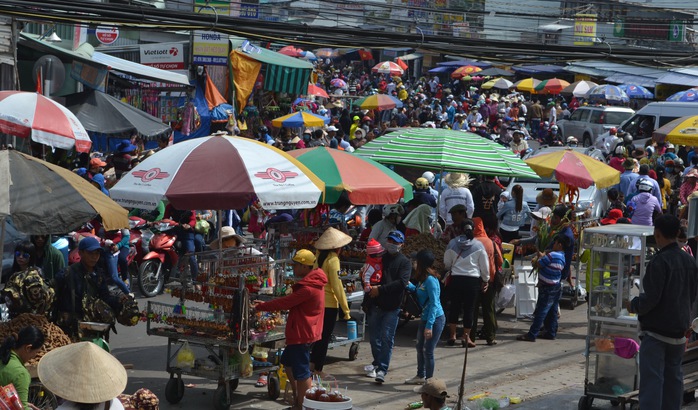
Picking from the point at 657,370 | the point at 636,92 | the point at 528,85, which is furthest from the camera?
the point at 528,85

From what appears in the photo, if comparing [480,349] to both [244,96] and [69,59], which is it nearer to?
[69,59]

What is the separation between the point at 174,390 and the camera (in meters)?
9.91

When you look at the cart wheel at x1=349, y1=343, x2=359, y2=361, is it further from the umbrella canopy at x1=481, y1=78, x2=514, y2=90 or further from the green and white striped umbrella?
the umbrella canopy at x1=481, y1=78, x2=514, y2=90

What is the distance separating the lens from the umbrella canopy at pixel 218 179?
380 inches

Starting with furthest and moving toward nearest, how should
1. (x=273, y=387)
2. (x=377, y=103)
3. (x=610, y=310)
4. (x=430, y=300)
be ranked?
(x=377, y=103)
(x=430, y=300)
(x=273, y=387)
(x=610, y=310)

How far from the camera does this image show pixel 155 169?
33.1 feet

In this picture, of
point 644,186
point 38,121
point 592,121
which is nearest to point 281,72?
point 644,186

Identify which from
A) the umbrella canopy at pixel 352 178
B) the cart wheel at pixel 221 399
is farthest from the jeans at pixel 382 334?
the cart wheel at pixel 221 399

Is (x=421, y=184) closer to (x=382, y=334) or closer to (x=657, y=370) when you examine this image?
(x=382, y=334)

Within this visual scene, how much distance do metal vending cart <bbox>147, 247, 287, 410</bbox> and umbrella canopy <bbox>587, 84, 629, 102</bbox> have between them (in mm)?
31926

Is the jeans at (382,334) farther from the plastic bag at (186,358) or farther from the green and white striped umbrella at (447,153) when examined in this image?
the green and white striped umbrella at (447,153)

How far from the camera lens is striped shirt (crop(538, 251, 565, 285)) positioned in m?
12.7

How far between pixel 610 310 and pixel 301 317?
291 cm

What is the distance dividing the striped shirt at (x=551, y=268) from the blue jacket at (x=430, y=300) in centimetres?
268
